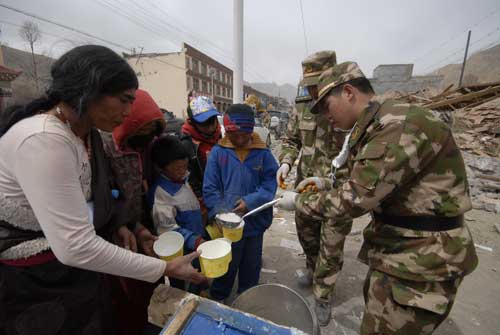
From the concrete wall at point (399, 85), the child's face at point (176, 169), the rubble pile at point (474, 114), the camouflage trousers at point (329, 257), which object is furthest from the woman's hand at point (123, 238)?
the concrete wall at point (399, 85)

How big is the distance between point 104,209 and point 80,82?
0.62 meters

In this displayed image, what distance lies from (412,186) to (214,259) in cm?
119

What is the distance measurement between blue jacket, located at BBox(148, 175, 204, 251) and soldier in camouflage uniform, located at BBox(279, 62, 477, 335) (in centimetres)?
102

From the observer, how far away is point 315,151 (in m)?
2.77

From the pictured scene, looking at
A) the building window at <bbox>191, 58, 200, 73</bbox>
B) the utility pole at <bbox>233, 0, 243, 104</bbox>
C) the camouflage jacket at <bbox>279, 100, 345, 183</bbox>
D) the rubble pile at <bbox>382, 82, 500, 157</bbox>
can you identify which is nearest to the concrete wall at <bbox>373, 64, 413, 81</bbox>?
the rubble pile at <bbox>382, 82, 500, 157</bbox>

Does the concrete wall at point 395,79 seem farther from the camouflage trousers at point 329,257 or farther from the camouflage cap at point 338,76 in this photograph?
the camouflage cap at point 338,76

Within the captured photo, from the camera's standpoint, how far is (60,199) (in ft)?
2.75

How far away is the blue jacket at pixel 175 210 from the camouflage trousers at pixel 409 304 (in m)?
1.27

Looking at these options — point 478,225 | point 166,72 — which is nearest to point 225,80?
point 166,72

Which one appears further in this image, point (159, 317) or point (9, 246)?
point (159, 317)

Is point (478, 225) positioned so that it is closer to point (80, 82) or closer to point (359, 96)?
point (359, 96)

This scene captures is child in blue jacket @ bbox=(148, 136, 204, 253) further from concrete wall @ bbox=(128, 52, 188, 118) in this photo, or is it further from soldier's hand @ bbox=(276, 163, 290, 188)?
concrete wall @ bbox=(128, 52, 188, 118)

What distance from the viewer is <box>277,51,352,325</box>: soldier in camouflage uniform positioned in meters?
2.41

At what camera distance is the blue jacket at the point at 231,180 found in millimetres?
2064
